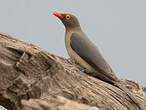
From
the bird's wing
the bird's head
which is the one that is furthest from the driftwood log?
the bird's head

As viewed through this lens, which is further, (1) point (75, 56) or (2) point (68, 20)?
(2) point (68, 20)

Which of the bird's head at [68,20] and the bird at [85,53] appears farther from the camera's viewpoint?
the bird's head at [68,20]

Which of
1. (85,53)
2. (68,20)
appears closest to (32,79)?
(85,53)

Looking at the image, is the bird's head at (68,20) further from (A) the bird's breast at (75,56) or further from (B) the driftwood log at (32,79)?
(B) the driftwood log at (32,79)

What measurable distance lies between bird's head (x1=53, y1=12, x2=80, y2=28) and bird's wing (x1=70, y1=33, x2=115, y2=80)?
1.34ft

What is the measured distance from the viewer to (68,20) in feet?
27.7

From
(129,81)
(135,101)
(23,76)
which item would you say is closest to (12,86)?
(23,76)

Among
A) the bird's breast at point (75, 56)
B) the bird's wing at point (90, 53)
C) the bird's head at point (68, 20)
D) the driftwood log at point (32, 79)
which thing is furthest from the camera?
the bird's head at point (68, 20)

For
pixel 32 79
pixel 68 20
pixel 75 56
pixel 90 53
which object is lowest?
pixel 32 79

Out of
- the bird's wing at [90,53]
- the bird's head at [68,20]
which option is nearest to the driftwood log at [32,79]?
the bird's wing at [90,53]

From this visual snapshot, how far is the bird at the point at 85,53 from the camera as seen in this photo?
7.40 m

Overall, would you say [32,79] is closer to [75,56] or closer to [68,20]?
[75,56]

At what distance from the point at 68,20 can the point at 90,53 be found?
4.08ft

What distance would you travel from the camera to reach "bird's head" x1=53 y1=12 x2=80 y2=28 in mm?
8438
